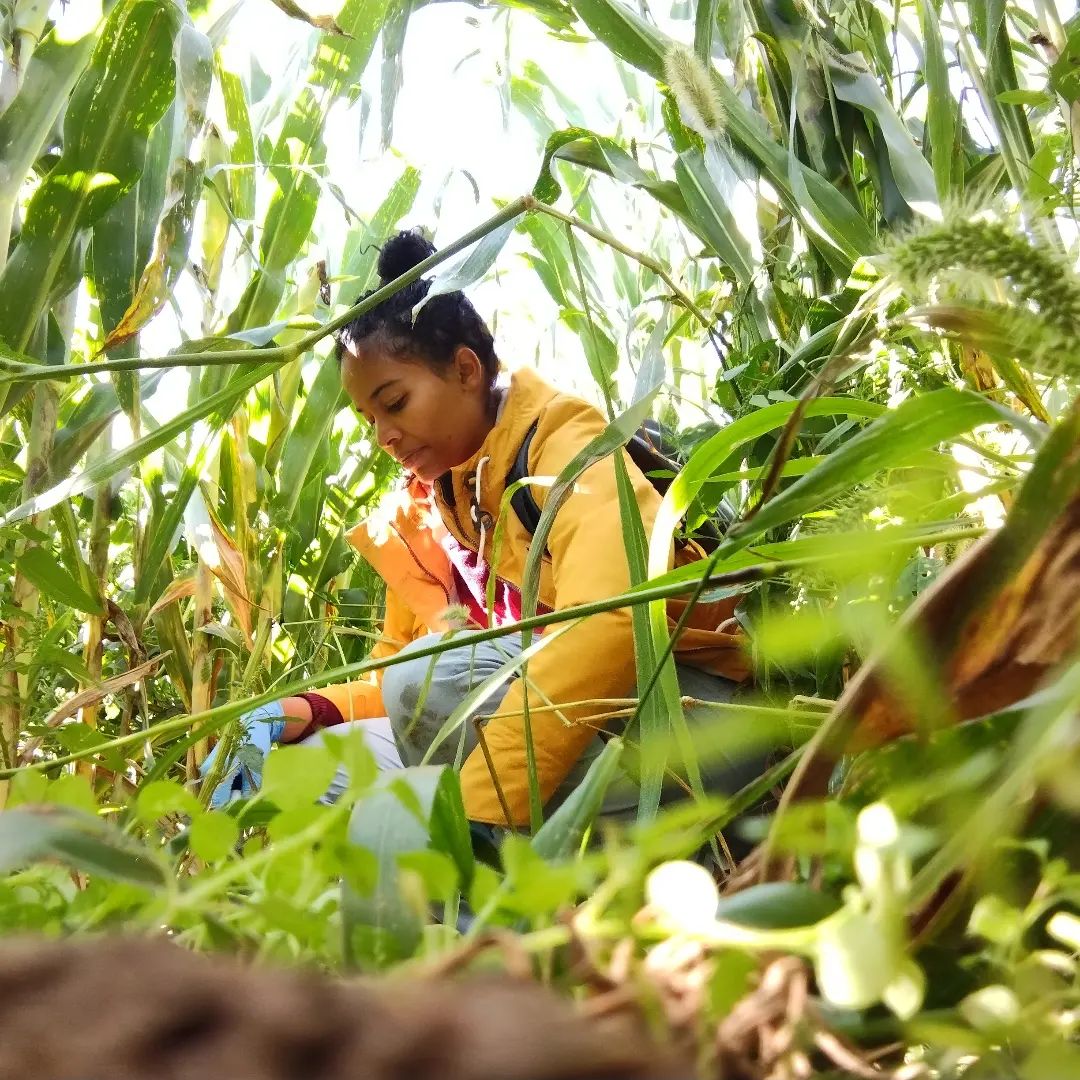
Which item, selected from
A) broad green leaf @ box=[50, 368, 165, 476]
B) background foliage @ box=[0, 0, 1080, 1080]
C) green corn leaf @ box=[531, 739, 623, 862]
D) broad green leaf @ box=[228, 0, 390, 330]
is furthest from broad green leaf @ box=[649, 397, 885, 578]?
broad green leaf @ box=[228, 0, 390, 330]

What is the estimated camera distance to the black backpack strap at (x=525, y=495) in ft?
3.21

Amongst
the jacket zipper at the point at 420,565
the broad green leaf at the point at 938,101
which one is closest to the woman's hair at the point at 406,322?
the jacket zipper at the point at 420,565

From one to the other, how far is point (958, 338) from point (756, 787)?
13cm

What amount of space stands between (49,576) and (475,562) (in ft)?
1.85

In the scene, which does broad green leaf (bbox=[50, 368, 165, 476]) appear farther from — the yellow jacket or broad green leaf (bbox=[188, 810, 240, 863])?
broad green leaf (bbox=[188, 810, 240, 863])

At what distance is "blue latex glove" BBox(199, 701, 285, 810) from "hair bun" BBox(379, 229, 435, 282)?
1.82ft

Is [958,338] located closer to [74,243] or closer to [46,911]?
[46,911]

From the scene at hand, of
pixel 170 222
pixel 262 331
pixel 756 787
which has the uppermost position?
pixel 170 222

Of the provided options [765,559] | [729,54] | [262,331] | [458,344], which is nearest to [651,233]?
[458,344]

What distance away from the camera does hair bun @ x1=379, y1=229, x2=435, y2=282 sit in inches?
45.8

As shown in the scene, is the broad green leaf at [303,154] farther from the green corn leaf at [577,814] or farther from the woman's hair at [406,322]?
→ the green corn leaf at [577,814]

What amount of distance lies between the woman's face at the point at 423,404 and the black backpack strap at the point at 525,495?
0.54 feet

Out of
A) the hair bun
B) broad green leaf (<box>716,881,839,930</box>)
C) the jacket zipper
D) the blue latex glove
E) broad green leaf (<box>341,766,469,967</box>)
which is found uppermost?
the hair bun

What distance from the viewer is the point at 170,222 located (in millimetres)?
763
